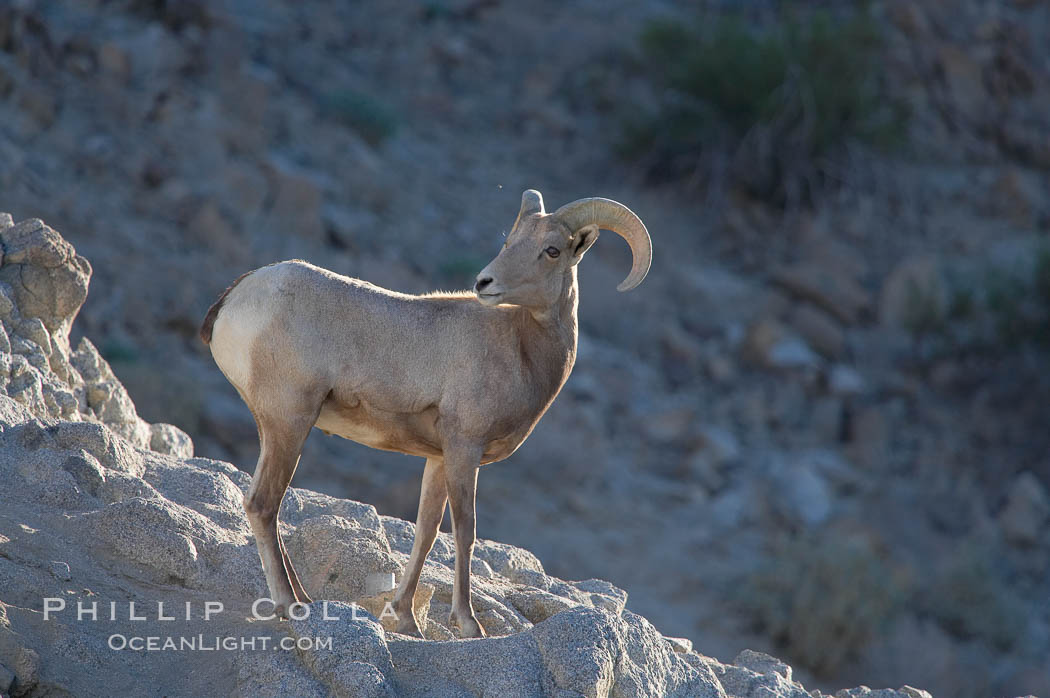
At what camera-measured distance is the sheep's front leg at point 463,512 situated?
6.59 m

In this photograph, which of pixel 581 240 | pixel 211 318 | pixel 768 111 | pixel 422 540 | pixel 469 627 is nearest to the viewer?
pixel 211 318

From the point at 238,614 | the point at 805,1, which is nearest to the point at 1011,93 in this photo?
the point at 805,1

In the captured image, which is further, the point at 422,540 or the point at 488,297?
the point at 422,540

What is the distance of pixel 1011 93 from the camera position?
26.0m

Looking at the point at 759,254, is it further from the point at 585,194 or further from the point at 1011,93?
the point at 1011,93

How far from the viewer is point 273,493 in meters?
6.32

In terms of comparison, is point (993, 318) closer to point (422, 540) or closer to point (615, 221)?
point (615, 221)

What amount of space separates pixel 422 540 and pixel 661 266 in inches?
624

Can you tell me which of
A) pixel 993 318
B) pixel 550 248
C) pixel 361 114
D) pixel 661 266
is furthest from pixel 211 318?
pixel 993 318

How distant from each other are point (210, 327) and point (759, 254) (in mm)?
17853

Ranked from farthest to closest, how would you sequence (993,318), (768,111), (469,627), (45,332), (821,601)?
1. (768,111)
2. (993,318)
3. (821,601)
4. (45,332)
5. (469,627)

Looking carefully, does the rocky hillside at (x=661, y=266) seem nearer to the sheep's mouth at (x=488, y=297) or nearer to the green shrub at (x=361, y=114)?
the green shrub at (x=361, y=114)

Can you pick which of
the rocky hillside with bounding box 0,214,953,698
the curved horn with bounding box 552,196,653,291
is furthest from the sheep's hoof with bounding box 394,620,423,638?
the curved horn with bounding box 552,196,653,291

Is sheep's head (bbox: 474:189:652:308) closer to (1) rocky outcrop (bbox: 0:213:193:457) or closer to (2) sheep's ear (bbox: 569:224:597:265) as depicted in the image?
(2) sheep's ear (bbox: 569:224:597:265)
